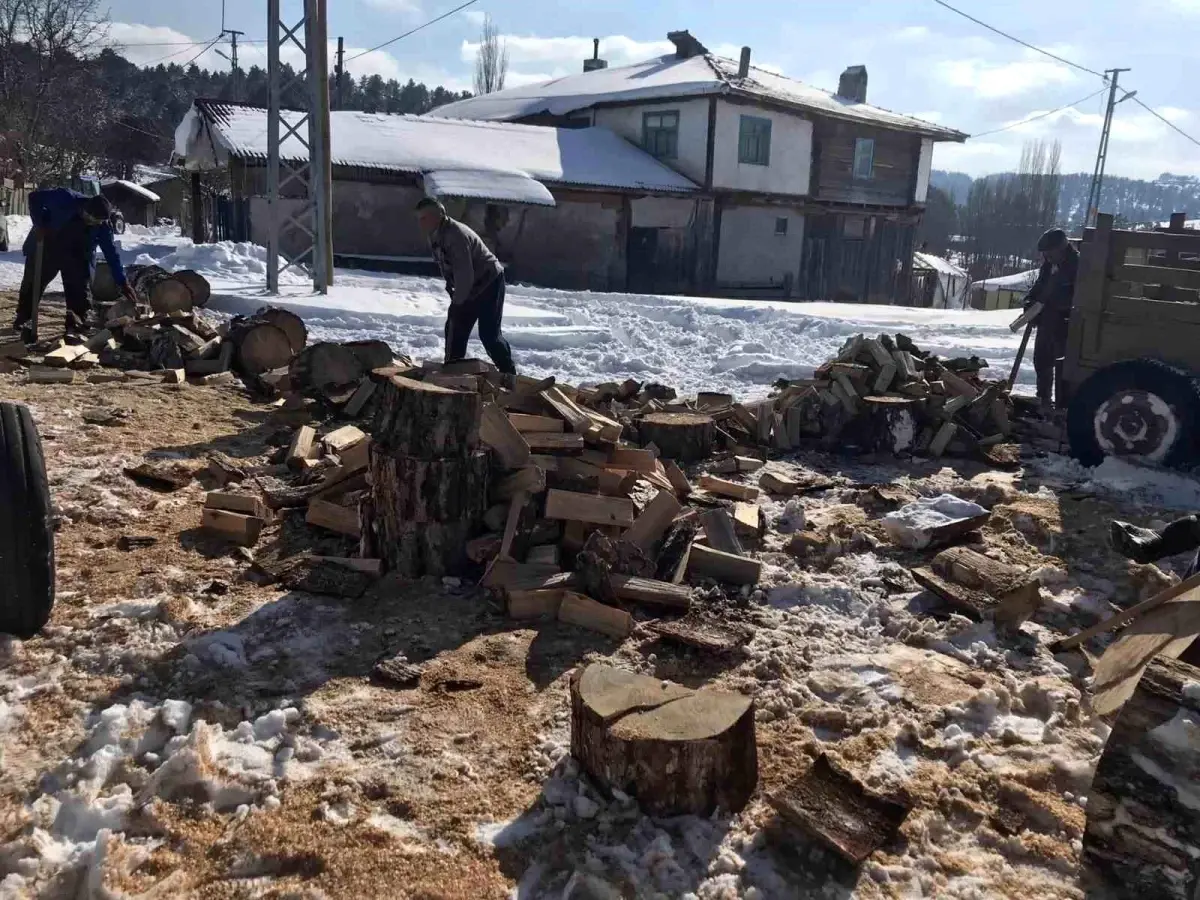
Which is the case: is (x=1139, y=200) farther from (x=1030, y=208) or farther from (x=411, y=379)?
(x=411, y=379)

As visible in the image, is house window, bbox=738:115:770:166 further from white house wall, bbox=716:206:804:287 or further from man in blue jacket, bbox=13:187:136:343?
man in blue jacket, bbox=13:187:136:343

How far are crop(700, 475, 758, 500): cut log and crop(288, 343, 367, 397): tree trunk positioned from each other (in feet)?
11.8

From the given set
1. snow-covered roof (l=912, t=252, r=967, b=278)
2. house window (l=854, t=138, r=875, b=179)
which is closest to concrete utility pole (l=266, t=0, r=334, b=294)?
house window (l=854, t=138, r=875, b=179)

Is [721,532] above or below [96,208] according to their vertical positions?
below

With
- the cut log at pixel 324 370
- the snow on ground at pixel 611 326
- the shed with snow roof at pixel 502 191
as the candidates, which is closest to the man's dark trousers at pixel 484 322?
the cut log at pixel 324 370

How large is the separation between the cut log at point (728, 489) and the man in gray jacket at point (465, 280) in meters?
2.21

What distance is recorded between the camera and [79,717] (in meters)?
3.12

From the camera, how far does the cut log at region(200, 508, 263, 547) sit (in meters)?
4.79

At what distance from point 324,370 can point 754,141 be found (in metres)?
21.7

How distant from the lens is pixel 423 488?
433 centimetres

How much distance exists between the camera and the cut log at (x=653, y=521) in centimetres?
466

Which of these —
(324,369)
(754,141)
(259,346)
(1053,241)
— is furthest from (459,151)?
(1053,241)

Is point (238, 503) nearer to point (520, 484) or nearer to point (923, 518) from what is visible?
point (520, 484)

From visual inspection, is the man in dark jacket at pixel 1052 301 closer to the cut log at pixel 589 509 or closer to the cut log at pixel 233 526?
the cut log at pixel 589 509
